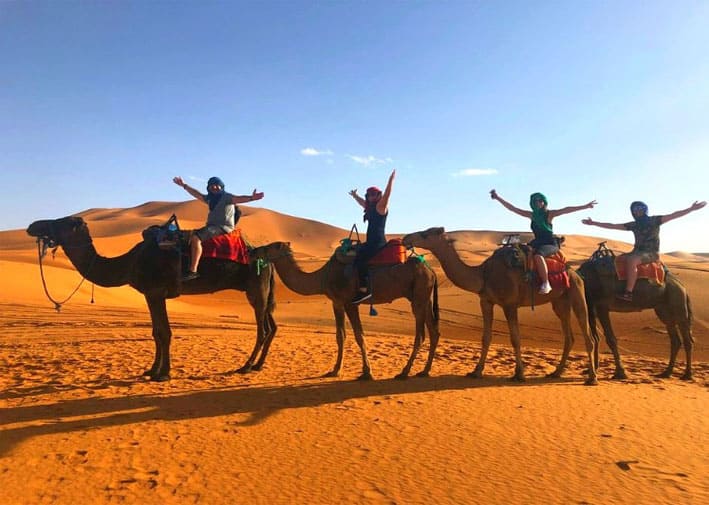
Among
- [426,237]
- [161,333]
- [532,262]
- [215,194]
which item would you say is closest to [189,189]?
[215,194]

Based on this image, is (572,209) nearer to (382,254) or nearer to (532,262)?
(532,262)

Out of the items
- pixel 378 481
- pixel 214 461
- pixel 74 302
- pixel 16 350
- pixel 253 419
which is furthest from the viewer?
pixel 74 302

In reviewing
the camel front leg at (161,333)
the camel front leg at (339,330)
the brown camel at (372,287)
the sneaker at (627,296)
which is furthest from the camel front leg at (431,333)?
the camel front leg at (161,333)

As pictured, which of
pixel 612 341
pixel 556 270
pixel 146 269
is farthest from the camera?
pixel 612 341

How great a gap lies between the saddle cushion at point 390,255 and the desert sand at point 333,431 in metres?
2.10

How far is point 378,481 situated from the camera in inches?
161

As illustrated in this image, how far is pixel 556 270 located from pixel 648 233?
8.60 feet

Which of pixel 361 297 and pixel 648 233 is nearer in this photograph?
pixel 361 297

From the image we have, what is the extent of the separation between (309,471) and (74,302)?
21.2m

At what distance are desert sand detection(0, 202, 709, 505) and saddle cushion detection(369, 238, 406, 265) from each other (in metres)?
2.10

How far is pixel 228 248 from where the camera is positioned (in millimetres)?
8453

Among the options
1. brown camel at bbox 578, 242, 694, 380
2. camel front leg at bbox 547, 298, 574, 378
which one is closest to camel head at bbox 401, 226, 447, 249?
camel front leg at bbox 547, 298, 574, 378

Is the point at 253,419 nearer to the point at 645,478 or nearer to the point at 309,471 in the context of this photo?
the point at 309,471

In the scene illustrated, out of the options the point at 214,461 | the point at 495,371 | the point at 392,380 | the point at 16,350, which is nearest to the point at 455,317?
the point at 495,371
